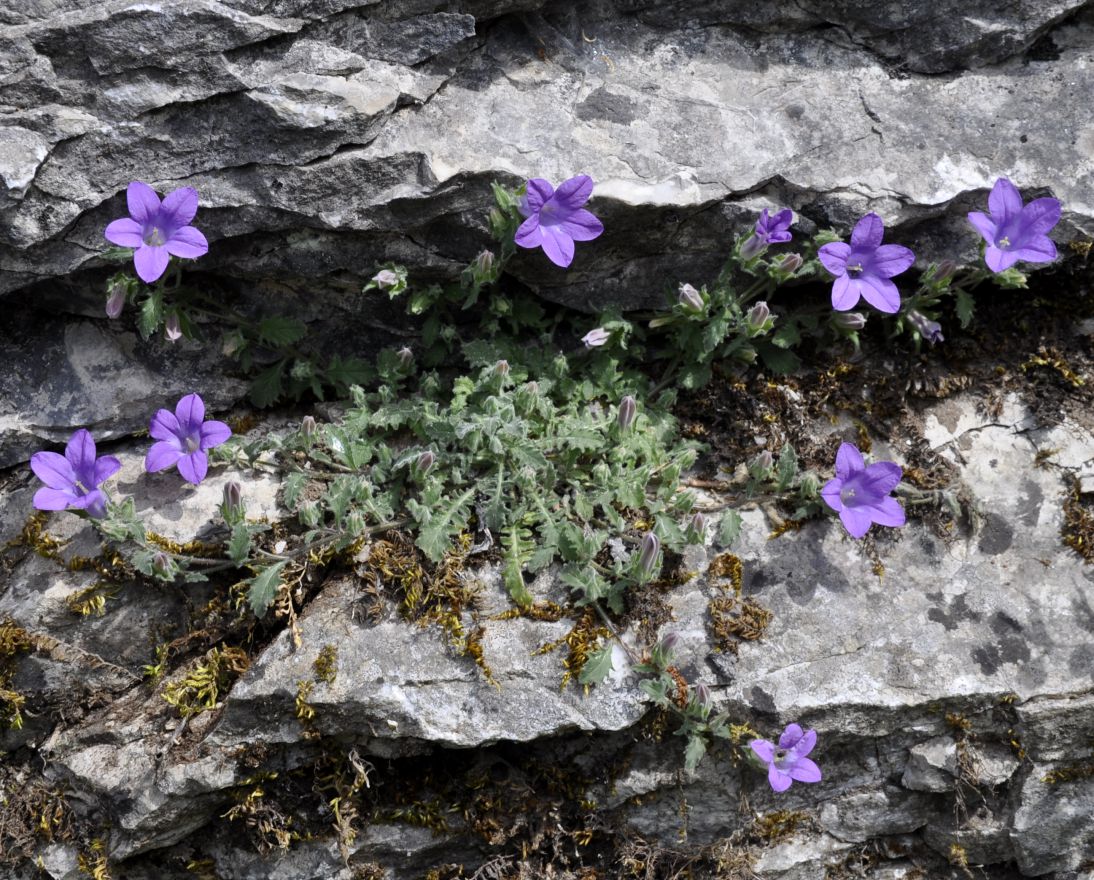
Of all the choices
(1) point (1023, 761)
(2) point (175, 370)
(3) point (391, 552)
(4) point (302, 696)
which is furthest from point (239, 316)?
(1) point (1023, 761)

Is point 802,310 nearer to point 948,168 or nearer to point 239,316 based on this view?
point 948,168

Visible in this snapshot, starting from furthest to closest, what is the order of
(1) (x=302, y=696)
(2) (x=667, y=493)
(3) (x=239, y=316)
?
(3) (x=239, y=316), (2) (x=667, y=493), (1) (x=302, y=696)

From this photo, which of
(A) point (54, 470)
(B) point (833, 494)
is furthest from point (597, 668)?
(A) point (54, 470)

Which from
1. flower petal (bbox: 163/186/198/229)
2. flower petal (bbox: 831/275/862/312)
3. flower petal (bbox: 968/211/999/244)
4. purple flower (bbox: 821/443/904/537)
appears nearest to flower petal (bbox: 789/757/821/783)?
purple flower (bbox: 821/443/904/537)

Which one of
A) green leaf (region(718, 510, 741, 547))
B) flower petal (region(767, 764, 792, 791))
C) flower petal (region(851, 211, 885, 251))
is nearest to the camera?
flower petal (region(767, 764, 792, 791))

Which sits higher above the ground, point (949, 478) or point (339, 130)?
point (339, 130)

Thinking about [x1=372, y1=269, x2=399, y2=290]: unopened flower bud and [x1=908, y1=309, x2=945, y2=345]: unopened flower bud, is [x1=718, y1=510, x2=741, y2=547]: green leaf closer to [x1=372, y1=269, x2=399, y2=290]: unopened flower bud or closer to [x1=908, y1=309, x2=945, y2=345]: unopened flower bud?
[x1=908, y1=309, x2=945, y2=345]: unopened flower bud

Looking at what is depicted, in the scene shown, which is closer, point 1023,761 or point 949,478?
point 1023,761
